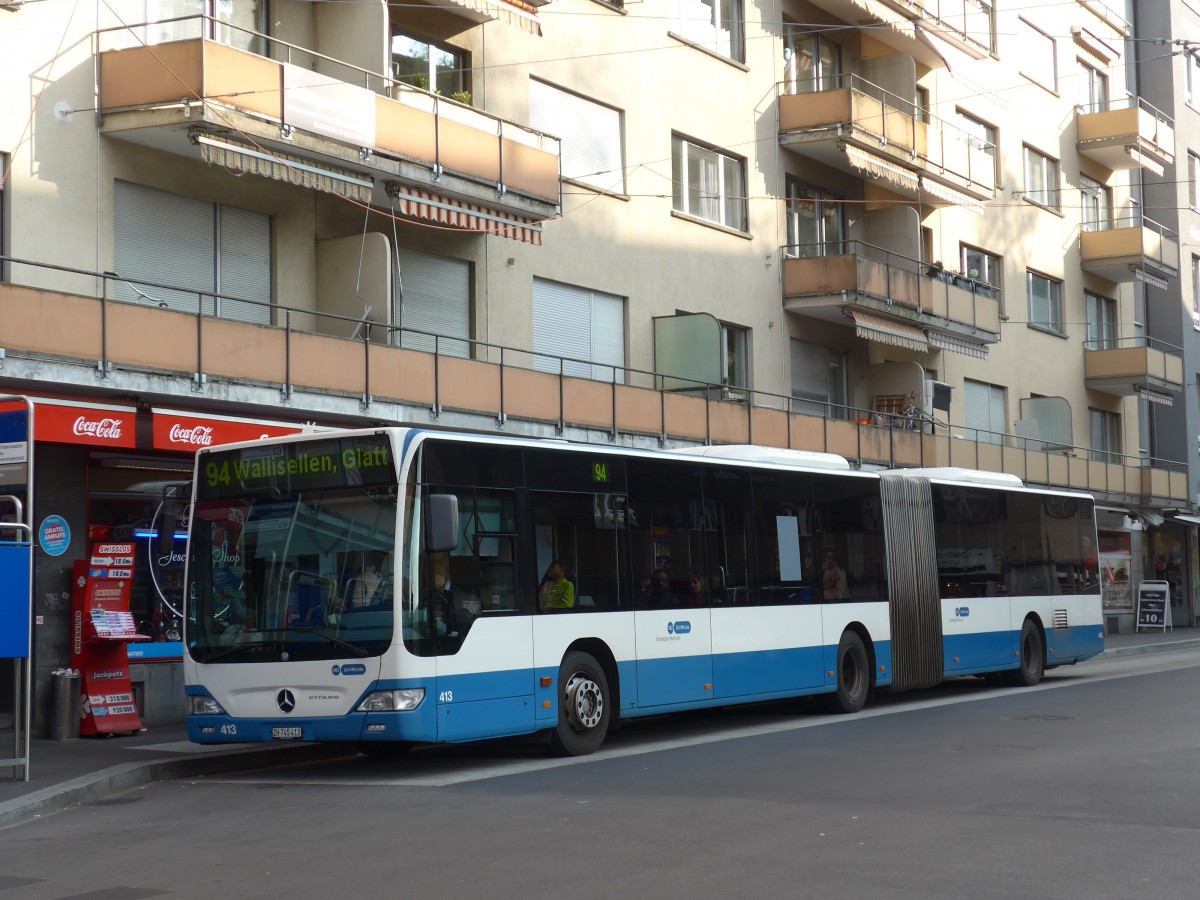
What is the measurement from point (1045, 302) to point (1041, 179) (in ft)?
11.6

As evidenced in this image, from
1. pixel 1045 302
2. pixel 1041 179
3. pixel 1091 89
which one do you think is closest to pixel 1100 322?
pixel 1045 302

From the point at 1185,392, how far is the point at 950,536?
1242 inches

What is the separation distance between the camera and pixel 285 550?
1288cm

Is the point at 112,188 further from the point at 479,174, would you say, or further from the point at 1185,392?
the point at 1185,392

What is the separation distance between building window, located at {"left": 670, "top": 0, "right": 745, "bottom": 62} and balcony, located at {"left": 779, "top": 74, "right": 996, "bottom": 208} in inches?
67.3

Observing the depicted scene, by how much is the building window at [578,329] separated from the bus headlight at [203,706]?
12380 millimetres

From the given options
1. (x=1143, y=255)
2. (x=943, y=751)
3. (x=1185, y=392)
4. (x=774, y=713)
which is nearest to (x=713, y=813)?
(x=943, y=751)

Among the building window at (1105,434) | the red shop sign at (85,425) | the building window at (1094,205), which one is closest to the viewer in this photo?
the red shop sign at (85,425)

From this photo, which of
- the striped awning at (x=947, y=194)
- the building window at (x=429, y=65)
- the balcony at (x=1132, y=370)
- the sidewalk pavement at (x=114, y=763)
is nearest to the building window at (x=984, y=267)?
the striped awning at (x=947, y=194)

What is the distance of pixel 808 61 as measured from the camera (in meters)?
33.8

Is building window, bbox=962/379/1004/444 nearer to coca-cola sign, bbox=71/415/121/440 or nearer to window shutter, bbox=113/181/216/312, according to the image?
window shutter, bbox=113/181/216/312

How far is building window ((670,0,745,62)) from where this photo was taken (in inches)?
1162

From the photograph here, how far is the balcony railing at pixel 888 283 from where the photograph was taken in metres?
31.6

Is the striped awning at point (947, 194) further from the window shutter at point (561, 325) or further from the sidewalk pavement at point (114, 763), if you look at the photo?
the sidewalk pavement at point (114, 763)
